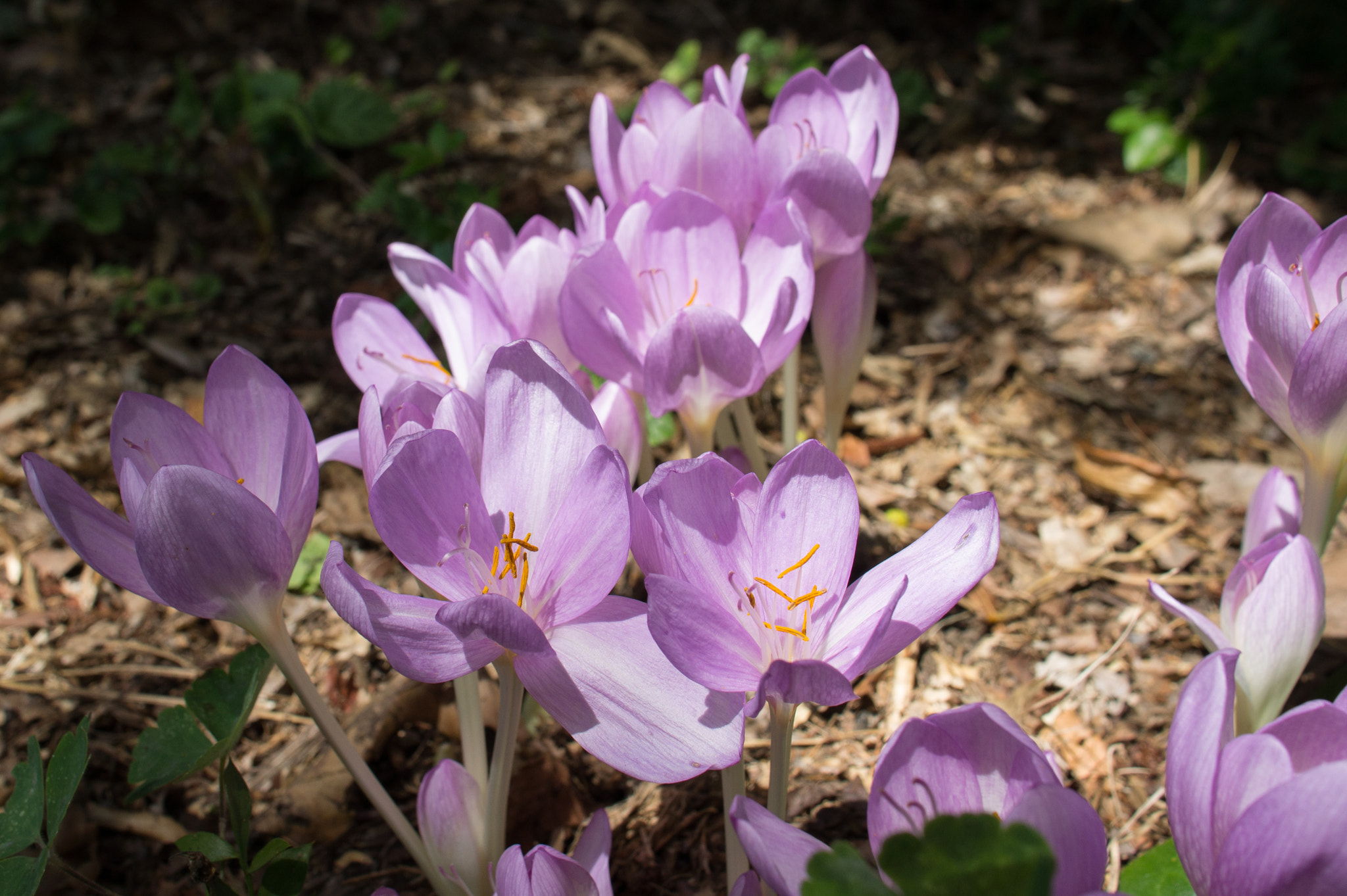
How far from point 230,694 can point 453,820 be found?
318 millimetres

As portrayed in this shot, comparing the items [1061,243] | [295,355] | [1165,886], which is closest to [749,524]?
[1165,886]

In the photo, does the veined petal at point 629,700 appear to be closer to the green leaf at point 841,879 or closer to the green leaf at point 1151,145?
the green leaf at point 841,879

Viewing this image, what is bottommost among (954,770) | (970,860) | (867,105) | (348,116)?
(954,770)

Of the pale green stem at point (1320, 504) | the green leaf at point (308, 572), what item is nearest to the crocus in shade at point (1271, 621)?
the pale green stem at point (1320, 504)

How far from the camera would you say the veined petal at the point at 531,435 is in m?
0.98

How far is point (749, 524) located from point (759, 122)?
293 cm

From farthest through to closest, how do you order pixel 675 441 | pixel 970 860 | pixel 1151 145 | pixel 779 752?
pixel 1151 145 < pixel 675 441 < pixel 779 752 < pixel 970 860

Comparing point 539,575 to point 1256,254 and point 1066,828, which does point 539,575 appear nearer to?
point 1066,828

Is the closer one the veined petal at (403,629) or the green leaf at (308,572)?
the veined petal at (403,629)

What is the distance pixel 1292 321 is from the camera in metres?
1.12

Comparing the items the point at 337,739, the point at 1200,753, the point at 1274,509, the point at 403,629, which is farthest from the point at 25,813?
the point at 1274,509

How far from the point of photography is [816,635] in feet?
3.30

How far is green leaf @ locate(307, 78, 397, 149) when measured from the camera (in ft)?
9.86

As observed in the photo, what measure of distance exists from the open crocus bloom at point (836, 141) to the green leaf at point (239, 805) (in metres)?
1.04
